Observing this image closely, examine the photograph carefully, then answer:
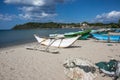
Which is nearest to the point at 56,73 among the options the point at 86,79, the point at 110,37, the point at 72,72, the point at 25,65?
the point at 72,72

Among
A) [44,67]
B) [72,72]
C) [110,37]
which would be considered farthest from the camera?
[110,37]

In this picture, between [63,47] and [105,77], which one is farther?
[63,47]

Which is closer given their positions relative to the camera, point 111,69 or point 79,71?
point 79,71

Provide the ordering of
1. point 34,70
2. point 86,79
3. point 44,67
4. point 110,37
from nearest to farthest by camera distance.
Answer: point 86,79 → point 34,70 → point 44,67 → point 110,37

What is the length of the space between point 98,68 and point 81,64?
1106mm

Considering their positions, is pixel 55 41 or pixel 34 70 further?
pixel 55 41

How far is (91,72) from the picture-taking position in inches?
277

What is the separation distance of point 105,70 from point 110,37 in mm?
13034

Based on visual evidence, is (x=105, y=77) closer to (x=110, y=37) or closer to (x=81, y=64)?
(x=81, y=64)

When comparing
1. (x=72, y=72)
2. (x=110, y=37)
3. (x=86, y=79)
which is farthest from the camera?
(x=110, y=37)

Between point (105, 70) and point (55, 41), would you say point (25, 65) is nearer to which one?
point (105, 70)

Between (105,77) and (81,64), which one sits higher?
(81,64)

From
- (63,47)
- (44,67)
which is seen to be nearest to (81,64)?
(44,67)

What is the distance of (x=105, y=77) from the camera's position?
689 cm
